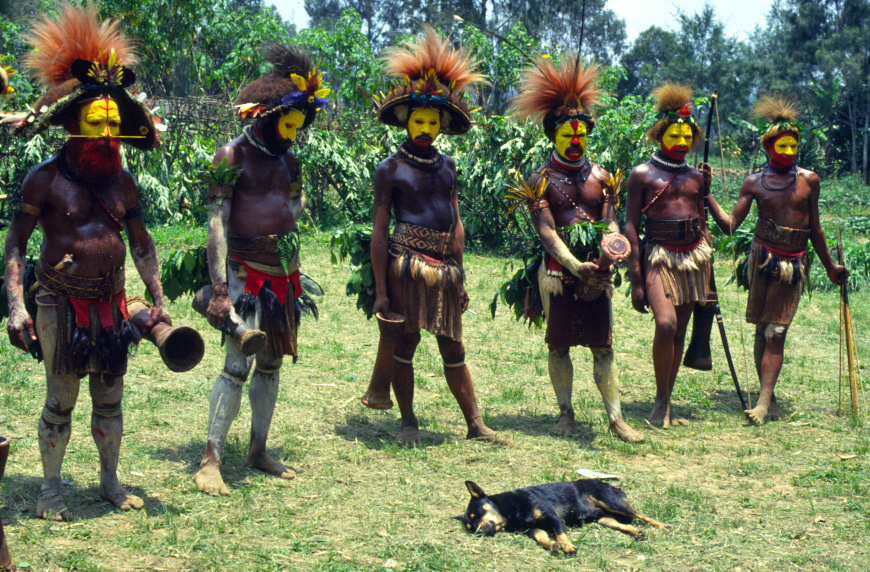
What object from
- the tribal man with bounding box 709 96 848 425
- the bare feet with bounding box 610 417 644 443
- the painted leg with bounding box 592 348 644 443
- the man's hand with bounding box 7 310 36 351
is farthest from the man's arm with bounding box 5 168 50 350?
the tribal man with bounding box 709 96 848 425

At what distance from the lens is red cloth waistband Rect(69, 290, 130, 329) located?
158 inches

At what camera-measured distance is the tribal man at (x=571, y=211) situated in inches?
220

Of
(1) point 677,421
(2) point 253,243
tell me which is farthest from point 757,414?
(2) point 253,243

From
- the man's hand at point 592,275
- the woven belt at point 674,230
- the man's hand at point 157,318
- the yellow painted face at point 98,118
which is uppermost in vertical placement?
the yellow painted face at point 98,118

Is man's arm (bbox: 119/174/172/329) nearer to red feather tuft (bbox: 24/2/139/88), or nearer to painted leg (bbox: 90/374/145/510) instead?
painted leg (bbox: 90/374/145/510)

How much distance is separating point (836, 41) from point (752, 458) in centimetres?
3221

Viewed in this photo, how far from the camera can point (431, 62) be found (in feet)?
17.7

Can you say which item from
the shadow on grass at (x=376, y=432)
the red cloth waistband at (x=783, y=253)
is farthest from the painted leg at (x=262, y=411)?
the red cloth waistband at (x=783, y=253)

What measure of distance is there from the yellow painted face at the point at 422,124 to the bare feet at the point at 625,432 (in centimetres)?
222

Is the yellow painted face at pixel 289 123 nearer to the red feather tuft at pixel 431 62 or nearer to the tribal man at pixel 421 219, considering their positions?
the tribal man at pixel 421 219

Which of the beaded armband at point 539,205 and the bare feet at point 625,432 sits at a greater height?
the beaded armband at point 539,205

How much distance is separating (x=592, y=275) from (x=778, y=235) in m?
1.80

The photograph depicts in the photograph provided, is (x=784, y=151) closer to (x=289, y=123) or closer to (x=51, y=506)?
(x=289, y=123)

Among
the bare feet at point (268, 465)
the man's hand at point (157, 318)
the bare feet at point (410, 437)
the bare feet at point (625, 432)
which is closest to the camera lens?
the man's hand at point (157, 318)
